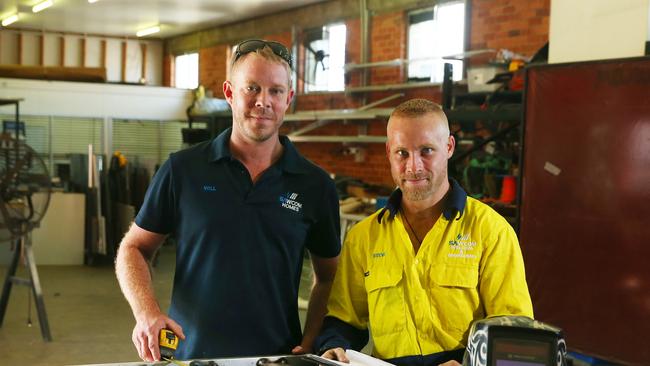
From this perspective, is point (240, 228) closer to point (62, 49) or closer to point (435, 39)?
point (435, 39)

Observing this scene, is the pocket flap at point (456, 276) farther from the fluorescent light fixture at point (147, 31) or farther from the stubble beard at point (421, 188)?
the fluorescent light fixture at point (147, 31)

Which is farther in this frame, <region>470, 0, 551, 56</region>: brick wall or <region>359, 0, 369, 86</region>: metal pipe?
<region>359, 0, 369, 86</region>: metal pipe

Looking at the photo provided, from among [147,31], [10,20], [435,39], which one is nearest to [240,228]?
[435,39]

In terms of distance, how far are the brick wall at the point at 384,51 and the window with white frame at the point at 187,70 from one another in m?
3.08

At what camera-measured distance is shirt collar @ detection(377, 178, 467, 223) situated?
175 centimetres

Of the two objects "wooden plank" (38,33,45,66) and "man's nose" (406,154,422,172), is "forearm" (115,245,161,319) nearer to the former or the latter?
"man's nose" (406,154,422,172)

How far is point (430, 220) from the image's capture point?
5.97ft

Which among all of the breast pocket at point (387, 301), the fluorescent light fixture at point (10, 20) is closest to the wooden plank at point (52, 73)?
the fluorescent light fixture at point (10, 20)

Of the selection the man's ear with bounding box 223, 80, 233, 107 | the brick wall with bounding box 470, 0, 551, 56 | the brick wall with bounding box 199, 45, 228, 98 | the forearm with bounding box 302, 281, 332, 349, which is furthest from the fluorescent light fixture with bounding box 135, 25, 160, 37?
the forearm with bounding box 302, 281, 332, 349

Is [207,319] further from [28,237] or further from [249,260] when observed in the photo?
[28,237]

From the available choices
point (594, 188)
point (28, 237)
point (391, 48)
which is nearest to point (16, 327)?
point (28, 237)

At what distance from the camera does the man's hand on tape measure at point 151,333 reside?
1740 millimetres

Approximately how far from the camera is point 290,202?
2.03 meters

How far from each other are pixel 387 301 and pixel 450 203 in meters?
0.29
